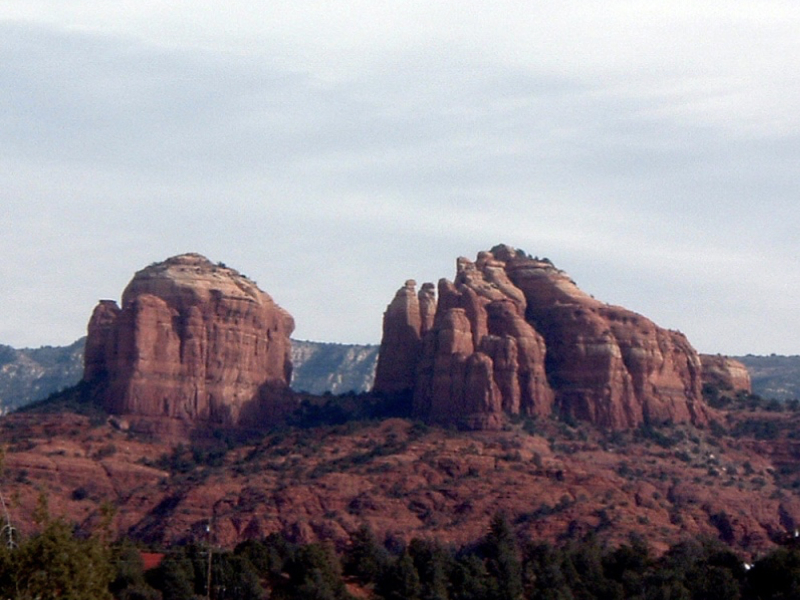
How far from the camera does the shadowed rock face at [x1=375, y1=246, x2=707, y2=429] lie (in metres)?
139

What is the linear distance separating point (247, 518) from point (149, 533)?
19.6ft

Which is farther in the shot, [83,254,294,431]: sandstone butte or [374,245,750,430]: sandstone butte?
[83,254,294,431]: sandstone butte

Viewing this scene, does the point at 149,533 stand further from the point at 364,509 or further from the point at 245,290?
the point at 245,290

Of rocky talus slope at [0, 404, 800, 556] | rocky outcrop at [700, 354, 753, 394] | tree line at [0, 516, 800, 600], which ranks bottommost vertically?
tree line at [0, 516, 800, 600]

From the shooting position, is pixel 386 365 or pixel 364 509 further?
pixel 386 365

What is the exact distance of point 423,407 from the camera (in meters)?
142

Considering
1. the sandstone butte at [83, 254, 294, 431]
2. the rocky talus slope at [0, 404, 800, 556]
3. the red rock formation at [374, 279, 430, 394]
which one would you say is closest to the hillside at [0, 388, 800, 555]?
the rocky talus slope at [0, 404, 800, 556]

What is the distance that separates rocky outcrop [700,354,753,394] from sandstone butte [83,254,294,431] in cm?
3732

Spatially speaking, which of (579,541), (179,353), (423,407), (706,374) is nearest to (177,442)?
(179,353)

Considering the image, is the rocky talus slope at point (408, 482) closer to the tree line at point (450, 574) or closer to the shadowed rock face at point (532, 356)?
the shadowed rock face at point (532, 356)

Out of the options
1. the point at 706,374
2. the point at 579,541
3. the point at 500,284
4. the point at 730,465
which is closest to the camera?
the point at 579,541

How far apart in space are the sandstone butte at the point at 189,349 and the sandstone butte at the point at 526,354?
1017 cm

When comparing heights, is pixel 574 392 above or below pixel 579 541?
above

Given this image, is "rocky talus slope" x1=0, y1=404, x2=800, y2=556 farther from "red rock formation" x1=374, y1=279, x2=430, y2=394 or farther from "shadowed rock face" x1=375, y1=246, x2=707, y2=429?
"red rock formation" x1=374, y1=279, x2=430, y2=394
